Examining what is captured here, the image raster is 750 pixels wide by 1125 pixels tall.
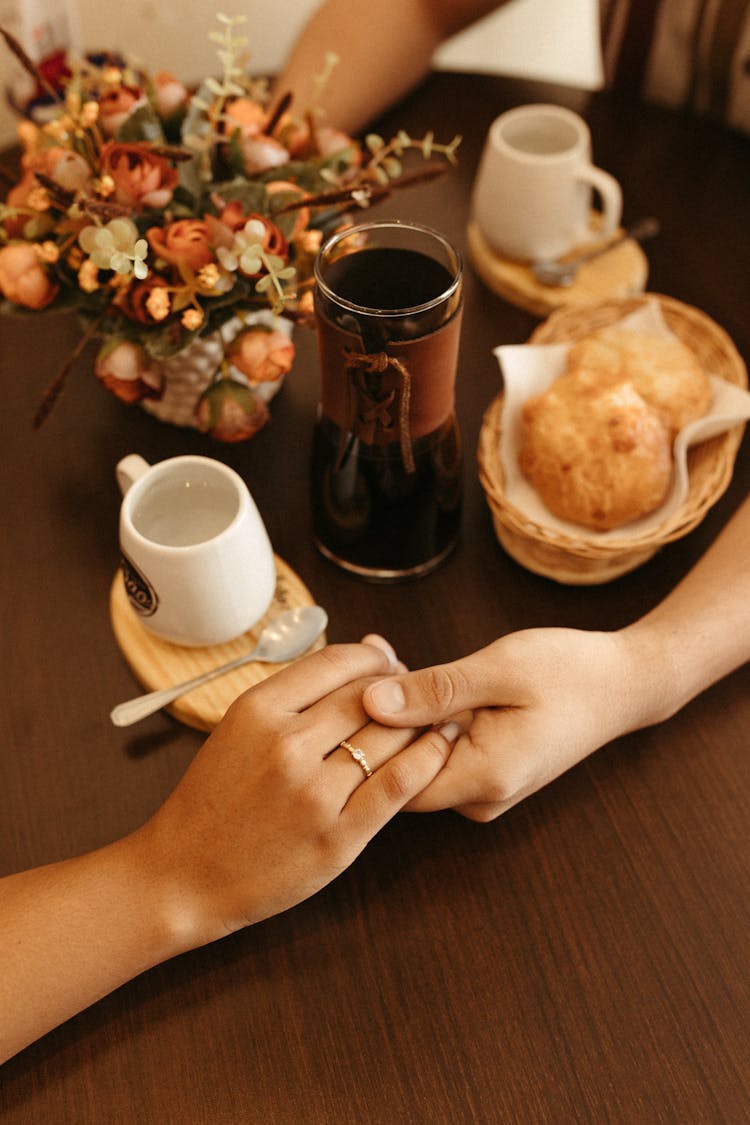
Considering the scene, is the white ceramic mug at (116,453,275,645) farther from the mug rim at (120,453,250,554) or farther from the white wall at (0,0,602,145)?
the white wall at (0,0,602,145)

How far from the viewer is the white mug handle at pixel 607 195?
940mm

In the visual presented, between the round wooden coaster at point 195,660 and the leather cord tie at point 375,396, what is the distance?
0.17 metres

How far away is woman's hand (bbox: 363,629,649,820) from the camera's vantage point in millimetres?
586

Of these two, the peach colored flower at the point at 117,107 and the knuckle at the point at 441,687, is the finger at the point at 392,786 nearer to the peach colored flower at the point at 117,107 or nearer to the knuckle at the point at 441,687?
the knuckle at the point at 441,687

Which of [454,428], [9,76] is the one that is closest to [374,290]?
[454,428]

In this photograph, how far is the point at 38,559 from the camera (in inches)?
31.2

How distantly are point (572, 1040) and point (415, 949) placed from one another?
11 cm

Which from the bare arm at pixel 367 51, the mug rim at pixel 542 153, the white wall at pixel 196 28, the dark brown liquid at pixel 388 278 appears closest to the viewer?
the dark brown liquid at pixel 388 278

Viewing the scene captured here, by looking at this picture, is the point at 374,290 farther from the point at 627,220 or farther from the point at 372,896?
the point at 627,220

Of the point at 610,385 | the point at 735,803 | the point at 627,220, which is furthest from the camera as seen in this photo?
the point at 627,220

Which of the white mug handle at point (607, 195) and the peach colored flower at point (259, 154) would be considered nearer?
the peach colored flower at point (259, 154)

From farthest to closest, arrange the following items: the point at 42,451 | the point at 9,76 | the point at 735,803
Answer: the point at 9,76
the point at 42,451
the point at 735,803

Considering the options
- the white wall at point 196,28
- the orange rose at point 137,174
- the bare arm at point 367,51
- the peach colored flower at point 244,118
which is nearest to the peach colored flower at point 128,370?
the orange rose at point 137,174

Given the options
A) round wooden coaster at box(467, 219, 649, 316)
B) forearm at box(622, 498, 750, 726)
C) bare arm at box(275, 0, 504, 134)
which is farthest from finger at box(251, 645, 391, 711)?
Answer: bare arm at box(275, 0, 504, 134)
